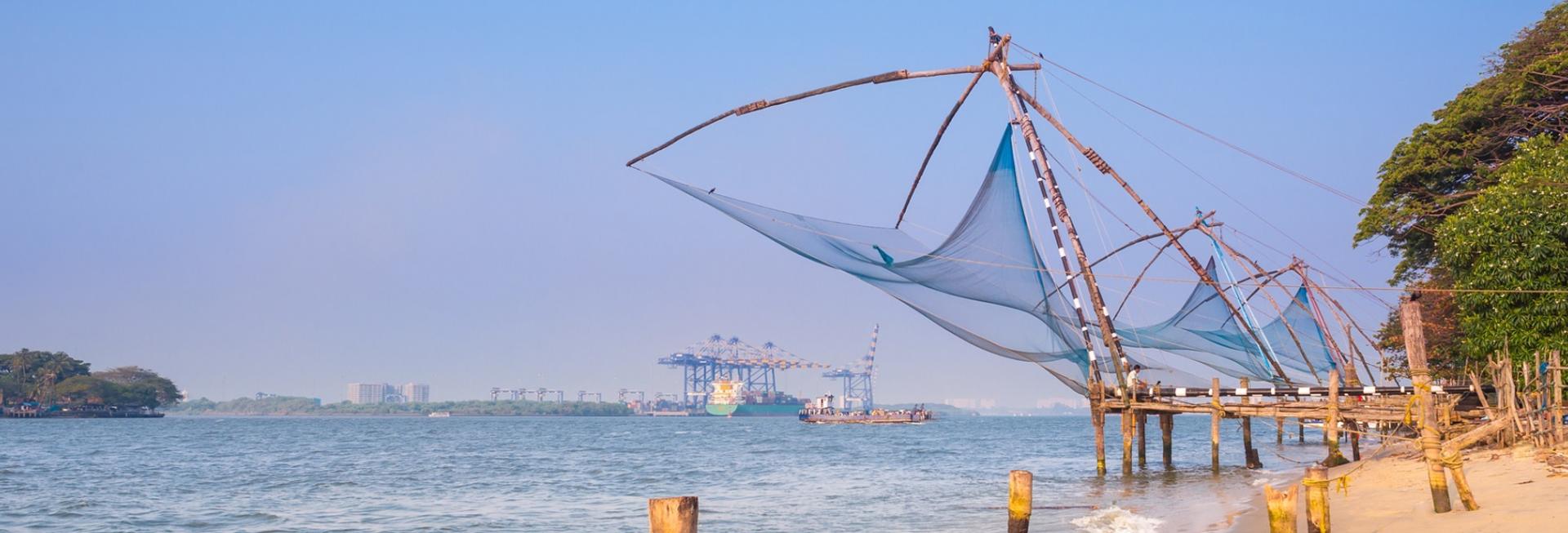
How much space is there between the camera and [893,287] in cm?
1670

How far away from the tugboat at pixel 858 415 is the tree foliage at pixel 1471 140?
69.1 metres

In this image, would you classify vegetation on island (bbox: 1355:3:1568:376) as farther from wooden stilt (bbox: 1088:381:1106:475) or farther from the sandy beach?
wooden stilt (bbox: 1088:381:1106:475)

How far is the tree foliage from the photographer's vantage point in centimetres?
2147

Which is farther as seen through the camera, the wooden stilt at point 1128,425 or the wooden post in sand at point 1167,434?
the wooden post in sand at point 1167,434

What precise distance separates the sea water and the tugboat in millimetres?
45553

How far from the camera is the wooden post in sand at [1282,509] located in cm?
930

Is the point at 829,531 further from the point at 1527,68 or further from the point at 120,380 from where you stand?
the point at 120,380

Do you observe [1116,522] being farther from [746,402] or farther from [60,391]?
[746,402]

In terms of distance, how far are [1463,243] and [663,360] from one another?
7014 inches

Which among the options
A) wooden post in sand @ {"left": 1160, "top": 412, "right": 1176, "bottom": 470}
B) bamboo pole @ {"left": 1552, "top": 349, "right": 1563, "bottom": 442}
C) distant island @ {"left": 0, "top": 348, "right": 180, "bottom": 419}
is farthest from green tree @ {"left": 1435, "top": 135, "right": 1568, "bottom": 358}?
distant island @ {"left": 0, "top": 348, "right": 180, "bottom": 419}

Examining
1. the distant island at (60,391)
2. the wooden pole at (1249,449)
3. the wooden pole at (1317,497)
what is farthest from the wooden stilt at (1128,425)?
the distant island at (60,391)

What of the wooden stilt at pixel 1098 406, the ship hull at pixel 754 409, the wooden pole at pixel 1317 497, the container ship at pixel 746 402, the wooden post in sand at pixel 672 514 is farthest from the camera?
the ship hull at pixel 754 409

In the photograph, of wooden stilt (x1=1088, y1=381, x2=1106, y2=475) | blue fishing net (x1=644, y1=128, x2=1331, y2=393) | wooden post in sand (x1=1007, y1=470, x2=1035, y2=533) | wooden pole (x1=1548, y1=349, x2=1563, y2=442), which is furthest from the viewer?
wooden stilt (x1=1088, y1=381, x2=1106, y2=475)

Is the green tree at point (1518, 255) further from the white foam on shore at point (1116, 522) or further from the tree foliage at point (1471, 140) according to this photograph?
the white foam on shore at point (1116, 522)
